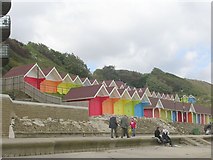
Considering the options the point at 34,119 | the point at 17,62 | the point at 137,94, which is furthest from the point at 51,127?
the point at 17,62

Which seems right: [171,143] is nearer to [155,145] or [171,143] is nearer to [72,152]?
[155,145]

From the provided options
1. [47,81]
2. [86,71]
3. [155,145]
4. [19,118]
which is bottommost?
[155,145]

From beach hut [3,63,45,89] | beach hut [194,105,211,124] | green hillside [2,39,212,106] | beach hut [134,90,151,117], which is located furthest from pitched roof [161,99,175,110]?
green hillside [2,39,212,106]

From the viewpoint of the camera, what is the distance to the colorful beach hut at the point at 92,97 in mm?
43188

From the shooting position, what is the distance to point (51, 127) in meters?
25.6

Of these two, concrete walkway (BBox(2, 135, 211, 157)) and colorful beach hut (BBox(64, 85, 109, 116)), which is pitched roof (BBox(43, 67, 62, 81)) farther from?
concrete walkway (BBox(2, 135, 211, 157))

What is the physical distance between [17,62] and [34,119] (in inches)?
1995

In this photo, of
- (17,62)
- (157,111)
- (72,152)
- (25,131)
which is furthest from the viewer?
(17,62)

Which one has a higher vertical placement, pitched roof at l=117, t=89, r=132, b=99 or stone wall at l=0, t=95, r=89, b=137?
pitched roof at l=117, t=89, r=132, b=99

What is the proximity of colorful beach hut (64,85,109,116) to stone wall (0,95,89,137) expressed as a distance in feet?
37.6

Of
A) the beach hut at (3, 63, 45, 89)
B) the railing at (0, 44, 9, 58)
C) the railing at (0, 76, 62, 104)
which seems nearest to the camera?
the railing at (0, 44, 9, 58)

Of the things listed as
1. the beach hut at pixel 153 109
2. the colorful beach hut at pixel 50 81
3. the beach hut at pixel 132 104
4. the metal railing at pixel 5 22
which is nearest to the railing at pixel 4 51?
the metal railing at pixel 5 22

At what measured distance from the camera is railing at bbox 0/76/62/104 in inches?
1454

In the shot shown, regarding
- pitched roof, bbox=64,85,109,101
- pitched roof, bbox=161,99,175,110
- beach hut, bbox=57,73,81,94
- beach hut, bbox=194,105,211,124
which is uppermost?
beach hut, bbox=57,73,81,94
